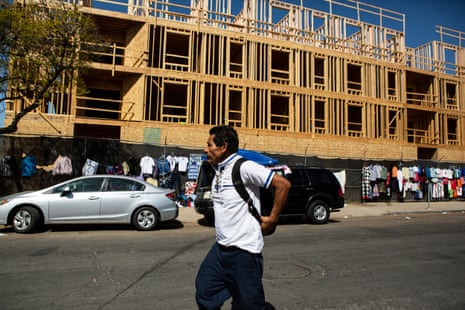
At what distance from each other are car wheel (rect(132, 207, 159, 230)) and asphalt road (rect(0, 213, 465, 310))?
0.40 m

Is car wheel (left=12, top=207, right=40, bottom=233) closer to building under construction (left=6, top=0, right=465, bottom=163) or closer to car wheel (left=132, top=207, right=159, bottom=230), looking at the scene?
car wheel (left=132, top=207, right=159, bottom=230)

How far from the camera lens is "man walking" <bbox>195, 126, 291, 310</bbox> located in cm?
231

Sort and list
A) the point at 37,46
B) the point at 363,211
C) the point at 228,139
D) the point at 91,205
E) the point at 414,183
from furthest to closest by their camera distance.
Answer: the point at 414,183 < the point at 363,211 < the point at 37,46 < the point at 91,205 < the point at 228,139

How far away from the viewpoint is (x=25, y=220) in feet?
26.3

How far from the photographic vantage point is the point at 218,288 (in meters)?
2.42

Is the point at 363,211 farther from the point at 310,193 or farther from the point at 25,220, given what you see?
the point at 25,220

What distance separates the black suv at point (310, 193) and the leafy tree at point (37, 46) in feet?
23.0

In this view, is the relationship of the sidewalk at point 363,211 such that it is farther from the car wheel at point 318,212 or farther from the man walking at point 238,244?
the man walking at point 238,244

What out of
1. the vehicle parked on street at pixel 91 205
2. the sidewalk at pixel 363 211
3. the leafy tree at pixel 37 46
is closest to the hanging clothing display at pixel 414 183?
the sidewalk at pixel 363 211

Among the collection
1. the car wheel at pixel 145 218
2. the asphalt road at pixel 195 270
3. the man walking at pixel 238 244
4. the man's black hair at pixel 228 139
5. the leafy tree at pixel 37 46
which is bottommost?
the asphalt road at pixel 195 270

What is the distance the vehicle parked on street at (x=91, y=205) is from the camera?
803 cm

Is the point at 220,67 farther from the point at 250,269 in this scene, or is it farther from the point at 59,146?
the point at 250,269

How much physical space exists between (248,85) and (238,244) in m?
19.3

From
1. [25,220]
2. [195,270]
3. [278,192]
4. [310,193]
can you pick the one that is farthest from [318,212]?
[278,192]
